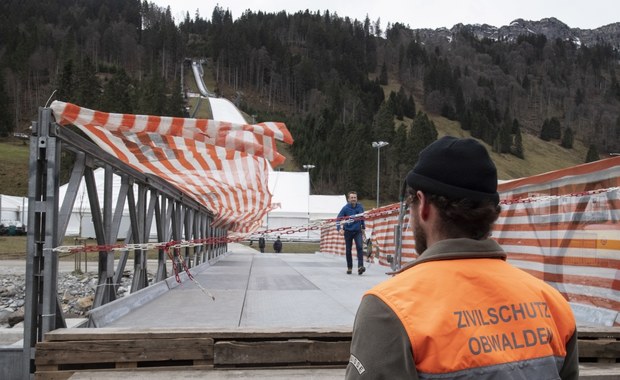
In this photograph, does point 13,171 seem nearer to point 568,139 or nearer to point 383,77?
point 383,77

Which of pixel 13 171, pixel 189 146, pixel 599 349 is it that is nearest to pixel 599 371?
pixel 599 349

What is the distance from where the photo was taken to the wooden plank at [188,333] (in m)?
3.40

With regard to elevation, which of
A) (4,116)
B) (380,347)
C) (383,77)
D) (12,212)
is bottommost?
(12,212)

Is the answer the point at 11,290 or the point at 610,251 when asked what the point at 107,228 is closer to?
the point at 610,251

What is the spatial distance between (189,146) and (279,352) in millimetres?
3966

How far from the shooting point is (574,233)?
5.35 metres

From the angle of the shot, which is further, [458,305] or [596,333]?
[596,333]

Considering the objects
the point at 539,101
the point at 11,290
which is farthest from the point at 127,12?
the point at 11,290

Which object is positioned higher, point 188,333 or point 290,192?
point 188,333

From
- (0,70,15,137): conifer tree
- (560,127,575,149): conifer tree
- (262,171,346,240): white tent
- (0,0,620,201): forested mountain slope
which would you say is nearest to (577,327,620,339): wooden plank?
(262,171,346,240): white tent

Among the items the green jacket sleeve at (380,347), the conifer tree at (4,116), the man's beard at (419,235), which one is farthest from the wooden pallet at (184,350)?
the conifer tree at (4,116)

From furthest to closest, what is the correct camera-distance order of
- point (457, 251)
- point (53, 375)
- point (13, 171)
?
point (13, 171) → point (53, 375) → point (457, 251)

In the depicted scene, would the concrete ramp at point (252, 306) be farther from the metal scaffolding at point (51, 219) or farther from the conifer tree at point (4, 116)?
the conifer tree at point (4, 116)

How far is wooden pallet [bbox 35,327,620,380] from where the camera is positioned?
10.8ft
